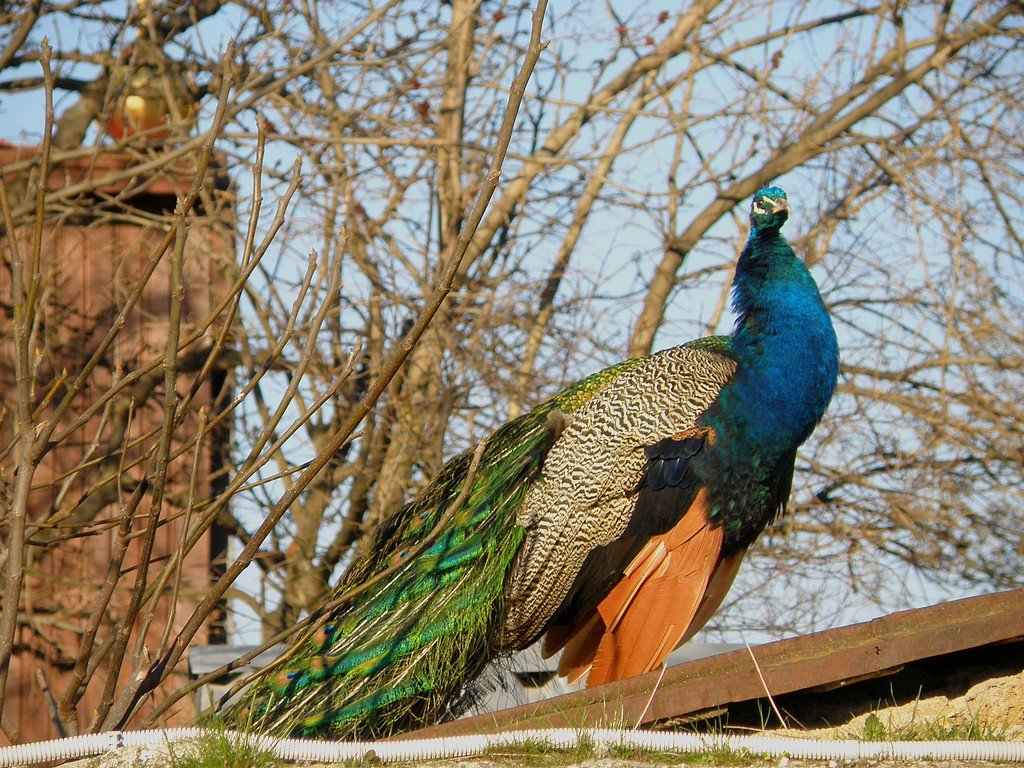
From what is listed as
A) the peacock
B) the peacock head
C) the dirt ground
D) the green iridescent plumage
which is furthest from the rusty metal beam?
the peacock head

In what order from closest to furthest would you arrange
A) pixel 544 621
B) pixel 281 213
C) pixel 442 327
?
pixel 281 213, pixel 544 621, pixel 442 327

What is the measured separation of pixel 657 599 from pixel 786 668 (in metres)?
1.25

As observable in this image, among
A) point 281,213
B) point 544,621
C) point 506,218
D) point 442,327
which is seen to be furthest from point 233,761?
point 506,218

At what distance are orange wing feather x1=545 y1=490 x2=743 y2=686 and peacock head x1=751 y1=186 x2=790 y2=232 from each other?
42.4 inches

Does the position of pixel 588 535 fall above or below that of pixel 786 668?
above

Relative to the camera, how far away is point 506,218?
6973 mm

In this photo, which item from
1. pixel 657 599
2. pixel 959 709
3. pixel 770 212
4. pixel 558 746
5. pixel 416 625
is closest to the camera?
pixel 558 746

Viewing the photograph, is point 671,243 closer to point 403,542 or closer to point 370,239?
point 370,239

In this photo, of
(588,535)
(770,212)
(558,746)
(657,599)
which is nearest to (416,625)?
(588,535)

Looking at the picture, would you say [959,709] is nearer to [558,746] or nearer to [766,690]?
[766,690]

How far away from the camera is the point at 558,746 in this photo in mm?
2309

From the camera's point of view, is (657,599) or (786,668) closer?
(786,668)

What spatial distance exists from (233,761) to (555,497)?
68.5 inches

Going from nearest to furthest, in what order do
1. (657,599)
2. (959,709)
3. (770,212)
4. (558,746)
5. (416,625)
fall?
(558,746), (959,709), (416,625), (657,599), (770,212)
